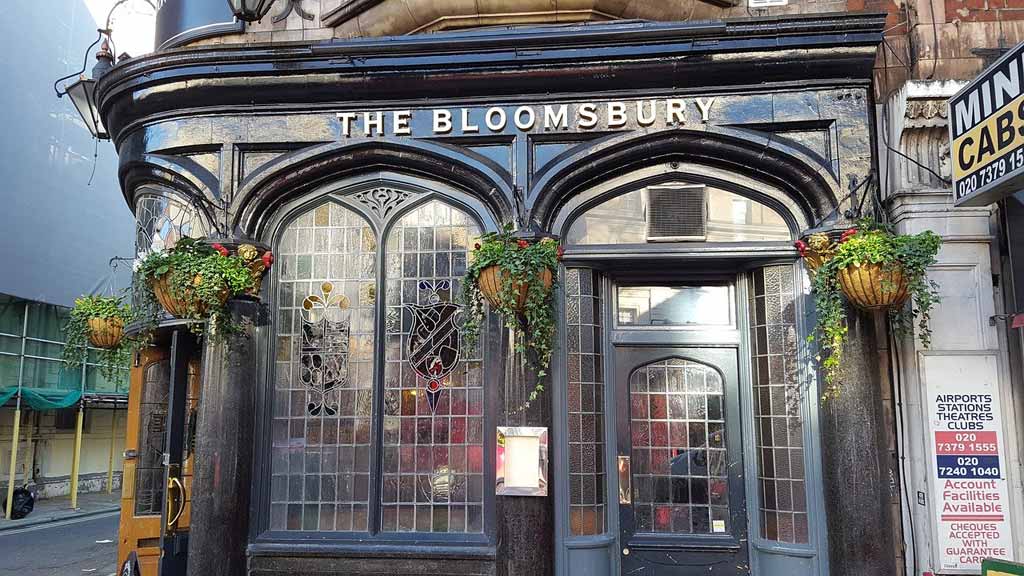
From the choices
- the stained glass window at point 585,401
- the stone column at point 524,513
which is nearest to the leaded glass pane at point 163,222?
the stone column at point 524,513

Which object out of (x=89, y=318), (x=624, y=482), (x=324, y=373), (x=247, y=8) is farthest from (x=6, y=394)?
(x=624, y=482)

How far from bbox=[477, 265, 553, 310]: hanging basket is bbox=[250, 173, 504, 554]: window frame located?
53 cm

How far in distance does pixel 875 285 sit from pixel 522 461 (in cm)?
308

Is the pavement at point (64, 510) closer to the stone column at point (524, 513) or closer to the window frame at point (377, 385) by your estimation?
the window frame at point (377, 385)

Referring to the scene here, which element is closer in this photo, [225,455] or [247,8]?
[225,455]

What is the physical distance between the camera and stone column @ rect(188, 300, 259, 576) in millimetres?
6469

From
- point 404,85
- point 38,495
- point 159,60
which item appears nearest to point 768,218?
point 404,85

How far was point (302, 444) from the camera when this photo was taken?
683 cm

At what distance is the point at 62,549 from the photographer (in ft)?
42.0

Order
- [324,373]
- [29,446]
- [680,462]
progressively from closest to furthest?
[680,462] < [324,373] < [29,446]

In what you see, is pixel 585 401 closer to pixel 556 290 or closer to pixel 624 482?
pixel 624 482

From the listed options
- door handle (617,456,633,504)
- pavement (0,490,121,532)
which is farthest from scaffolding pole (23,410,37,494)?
door handle (617,456,633,504)

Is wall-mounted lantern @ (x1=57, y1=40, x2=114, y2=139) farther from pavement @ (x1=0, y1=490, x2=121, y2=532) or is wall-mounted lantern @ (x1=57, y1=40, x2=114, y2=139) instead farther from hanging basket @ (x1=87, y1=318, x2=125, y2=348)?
pavement @ (x1=0, y1=490, x2=121, y2=532)

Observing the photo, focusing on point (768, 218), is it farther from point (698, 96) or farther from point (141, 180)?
point (141, 180)
